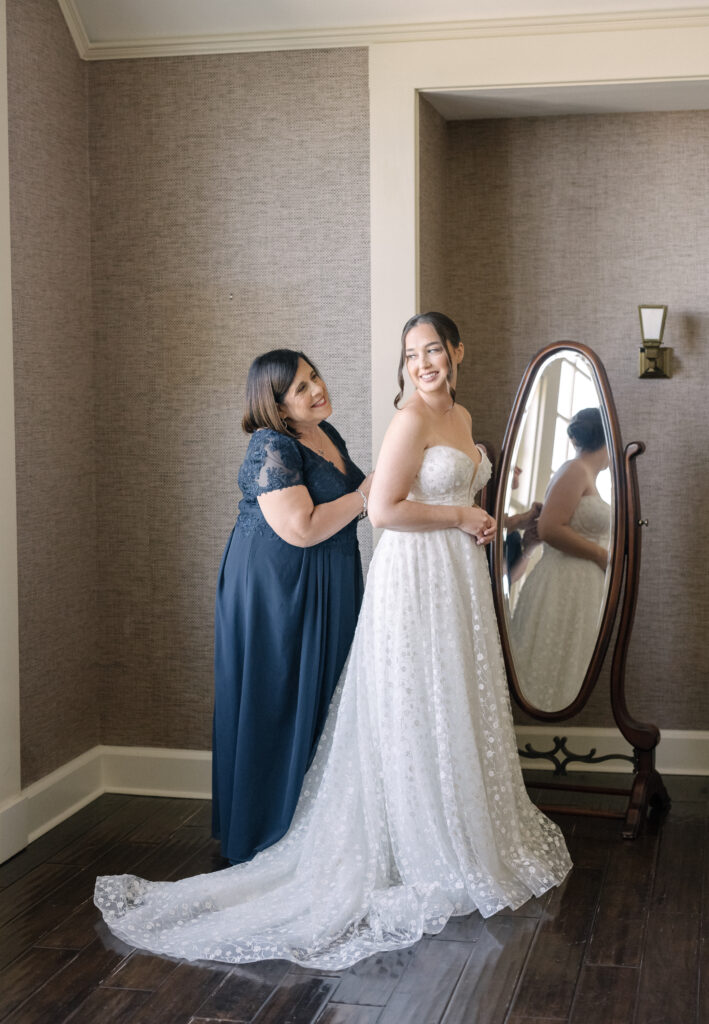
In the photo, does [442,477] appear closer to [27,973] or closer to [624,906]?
[624,906]

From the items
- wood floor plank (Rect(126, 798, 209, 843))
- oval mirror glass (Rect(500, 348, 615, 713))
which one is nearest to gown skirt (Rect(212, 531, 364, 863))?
wood floor plank (Rect(126, 798, 209, 843))

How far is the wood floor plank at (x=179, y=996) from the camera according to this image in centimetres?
247

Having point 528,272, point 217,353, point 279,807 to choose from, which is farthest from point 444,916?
point 528,272

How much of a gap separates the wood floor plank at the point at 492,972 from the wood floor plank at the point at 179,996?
57 cm

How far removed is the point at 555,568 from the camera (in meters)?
3.82

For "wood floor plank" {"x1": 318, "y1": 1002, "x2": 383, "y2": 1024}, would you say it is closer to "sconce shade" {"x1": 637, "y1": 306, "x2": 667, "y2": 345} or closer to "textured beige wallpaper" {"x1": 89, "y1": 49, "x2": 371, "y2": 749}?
"textured beige wallpaper" {"x1": 89, "y1": 49, "x2": 371, "y2": 749}

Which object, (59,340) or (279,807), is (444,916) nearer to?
(279,807)

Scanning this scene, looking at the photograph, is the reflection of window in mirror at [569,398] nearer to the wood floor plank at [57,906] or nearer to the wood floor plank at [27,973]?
the wood floor plank at [57,906]

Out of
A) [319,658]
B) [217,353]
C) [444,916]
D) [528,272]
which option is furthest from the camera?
[528,272]

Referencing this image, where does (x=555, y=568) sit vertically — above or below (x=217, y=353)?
below

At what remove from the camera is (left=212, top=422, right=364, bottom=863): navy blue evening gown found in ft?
10.9

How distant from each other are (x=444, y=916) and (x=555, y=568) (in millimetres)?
1332

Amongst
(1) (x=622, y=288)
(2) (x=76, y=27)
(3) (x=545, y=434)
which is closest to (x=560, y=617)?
(3) (x=545, y=434)

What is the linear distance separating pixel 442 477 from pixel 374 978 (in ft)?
4.42
